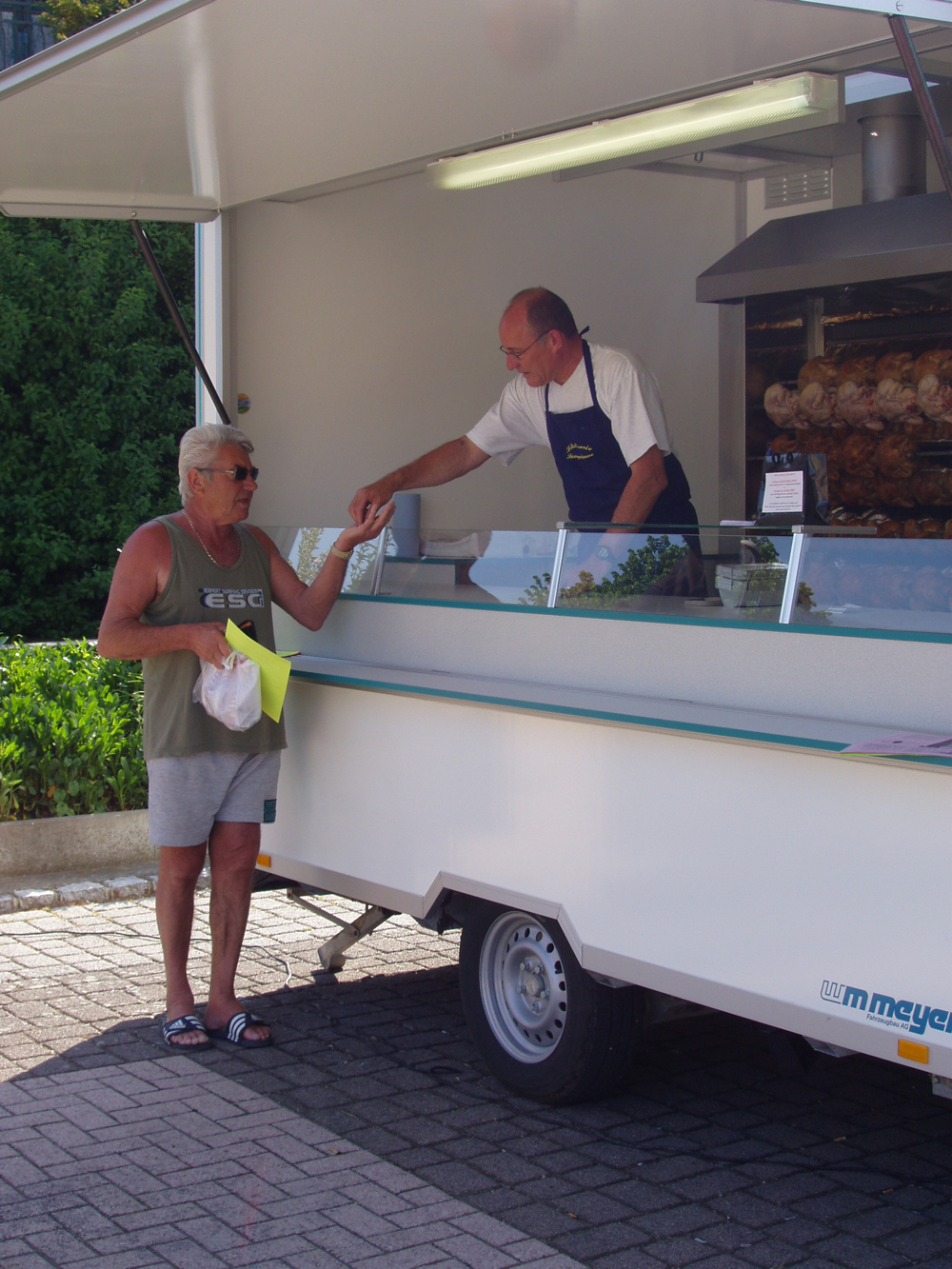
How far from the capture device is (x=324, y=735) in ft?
15.5

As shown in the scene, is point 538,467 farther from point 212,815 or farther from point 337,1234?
point 337,1234

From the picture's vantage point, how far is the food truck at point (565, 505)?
3211mm

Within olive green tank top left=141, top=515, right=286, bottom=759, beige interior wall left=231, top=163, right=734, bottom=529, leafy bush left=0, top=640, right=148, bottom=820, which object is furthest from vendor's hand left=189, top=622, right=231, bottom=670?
leafy bush left=0, top=640, right=148, bottom=820

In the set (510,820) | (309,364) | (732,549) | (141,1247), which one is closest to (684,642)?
(732,549)

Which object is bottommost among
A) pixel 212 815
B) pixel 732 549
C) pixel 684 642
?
pixel 212 815

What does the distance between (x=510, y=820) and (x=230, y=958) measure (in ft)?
4.21

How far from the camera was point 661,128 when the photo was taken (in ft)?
16.0

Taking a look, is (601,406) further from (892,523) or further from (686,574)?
(892,523)

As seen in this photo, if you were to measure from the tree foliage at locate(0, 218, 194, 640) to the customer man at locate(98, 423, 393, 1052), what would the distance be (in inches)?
393

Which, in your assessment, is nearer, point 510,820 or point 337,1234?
point 337,1234

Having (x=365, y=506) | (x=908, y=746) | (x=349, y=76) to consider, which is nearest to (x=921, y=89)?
(x=908, y=746)

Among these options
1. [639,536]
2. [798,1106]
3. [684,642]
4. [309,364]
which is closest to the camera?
[684,642]

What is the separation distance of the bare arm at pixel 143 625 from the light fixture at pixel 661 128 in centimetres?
190

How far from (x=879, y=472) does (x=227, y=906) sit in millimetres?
3466
